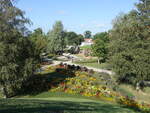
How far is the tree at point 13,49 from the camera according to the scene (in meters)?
15.3

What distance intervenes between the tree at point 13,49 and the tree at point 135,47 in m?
12.1

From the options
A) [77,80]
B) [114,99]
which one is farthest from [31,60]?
[114,99]

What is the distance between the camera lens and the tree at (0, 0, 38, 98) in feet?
50.2

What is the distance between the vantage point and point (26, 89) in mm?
19297

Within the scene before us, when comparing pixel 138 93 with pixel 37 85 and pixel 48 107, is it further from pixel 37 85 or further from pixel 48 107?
pixel 48 107

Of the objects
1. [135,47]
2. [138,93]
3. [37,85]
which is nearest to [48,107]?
[37,85]

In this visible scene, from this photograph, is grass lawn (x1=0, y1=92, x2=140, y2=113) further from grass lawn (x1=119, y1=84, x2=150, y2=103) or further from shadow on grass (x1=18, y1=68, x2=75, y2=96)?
grass lawn (x1=119, y1=84, x2=150, y2=103)

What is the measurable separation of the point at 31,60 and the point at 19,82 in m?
2.31

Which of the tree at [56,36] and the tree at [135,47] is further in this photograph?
the tree at [56,36]

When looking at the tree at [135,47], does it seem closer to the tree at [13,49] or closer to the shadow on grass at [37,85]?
the shadow on grass at [37,85]

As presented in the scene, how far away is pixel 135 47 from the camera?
23.0m

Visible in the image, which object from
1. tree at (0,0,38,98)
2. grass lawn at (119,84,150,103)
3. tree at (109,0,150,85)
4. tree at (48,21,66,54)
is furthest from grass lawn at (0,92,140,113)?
tree at (48,21,66,54)

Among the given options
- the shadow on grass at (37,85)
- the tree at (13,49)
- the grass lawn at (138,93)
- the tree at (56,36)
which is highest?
the tree at (56,36)

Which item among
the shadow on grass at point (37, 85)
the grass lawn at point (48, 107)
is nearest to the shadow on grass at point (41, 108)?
the grass lawn at point (48, 107)
